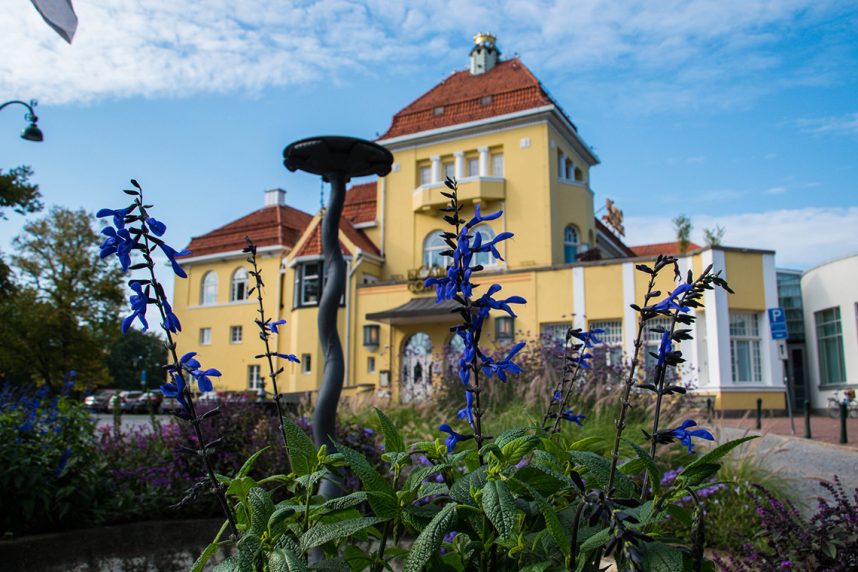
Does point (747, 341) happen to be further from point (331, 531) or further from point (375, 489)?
point (331, 531)

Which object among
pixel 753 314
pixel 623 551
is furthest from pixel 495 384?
pixel 753 314

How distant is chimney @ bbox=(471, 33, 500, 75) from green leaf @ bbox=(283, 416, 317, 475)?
2964cm

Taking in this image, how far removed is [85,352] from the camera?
2531cm

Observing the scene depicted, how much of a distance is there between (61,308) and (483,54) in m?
20.1

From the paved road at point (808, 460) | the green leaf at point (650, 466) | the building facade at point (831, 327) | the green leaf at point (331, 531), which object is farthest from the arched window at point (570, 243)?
the green leaf at point (331, 531)

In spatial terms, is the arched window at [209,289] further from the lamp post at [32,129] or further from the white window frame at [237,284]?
the lamp post at [32,129]

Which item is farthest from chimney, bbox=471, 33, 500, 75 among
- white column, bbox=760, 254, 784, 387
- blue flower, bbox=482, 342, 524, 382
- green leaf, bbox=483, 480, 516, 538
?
green leaf, bbox=483, 480, 516, 538

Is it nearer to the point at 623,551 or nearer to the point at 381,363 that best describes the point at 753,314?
the point at 381,363

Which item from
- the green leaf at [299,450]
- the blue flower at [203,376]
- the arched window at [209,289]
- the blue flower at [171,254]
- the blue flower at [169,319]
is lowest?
the green leaf at [299,450]

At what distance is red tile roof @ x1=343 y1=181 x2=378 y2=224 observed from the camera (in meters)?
29.8

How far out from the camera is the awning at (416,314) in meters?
23.2

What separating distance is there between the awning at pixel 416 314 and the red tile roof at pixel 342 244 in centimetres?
334

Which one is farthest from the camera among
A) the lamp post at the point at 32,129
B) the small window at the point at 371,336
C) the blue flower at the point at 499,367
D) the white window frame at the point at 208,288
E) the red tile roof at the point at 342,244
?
the white window frame at the point at 208,288

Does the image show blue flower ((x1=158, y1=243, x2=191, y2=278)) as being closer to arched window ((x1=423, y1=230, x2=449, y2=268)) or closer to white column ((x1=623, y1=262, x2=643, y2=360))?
white column ((x1=623, y1=262, x2=643, y2=360))
